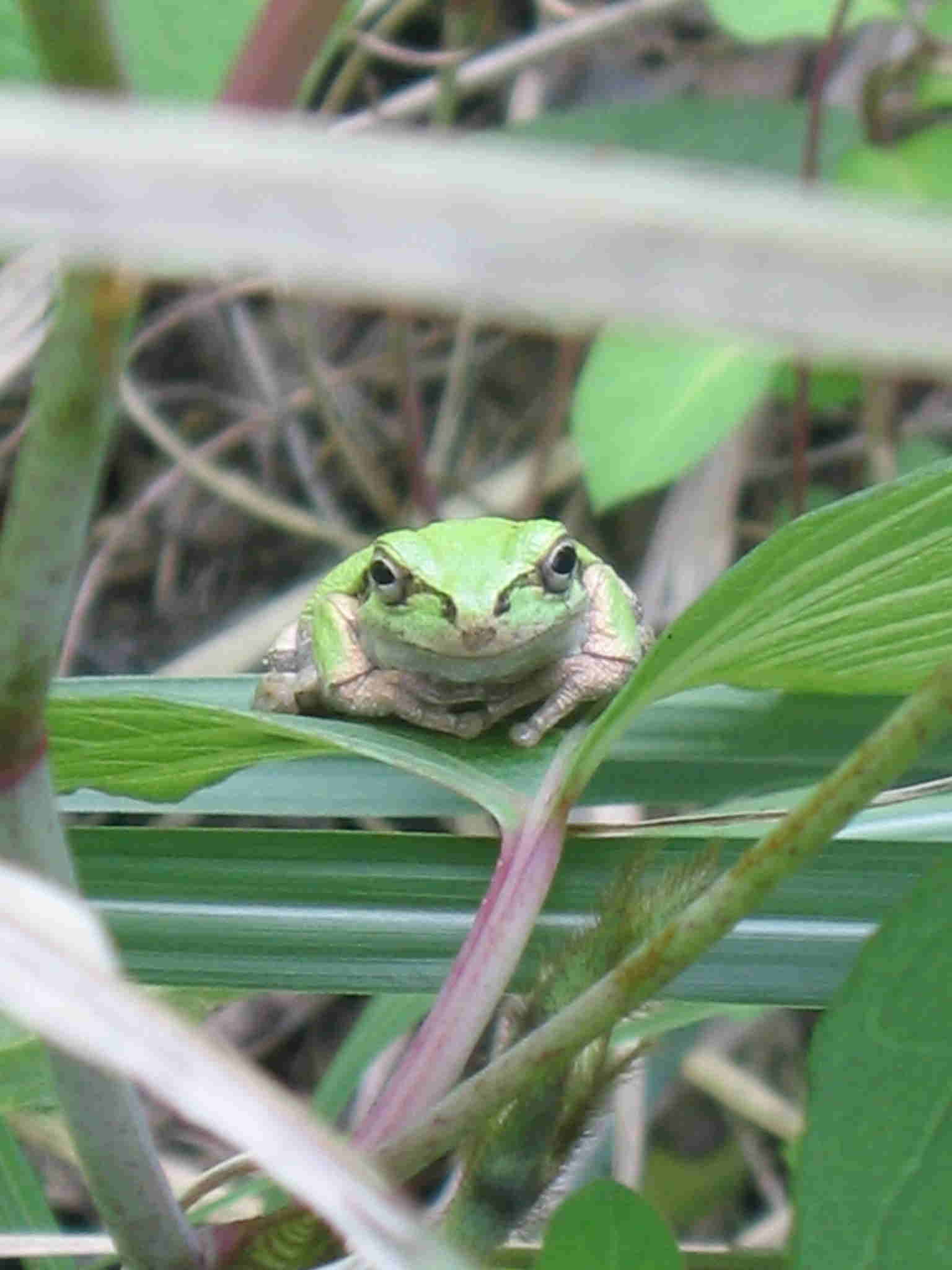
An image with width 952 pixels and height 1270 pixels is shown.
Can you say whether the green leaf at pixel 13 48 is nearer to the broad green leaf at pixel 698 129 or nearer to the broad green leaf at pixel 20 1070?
the broad green leaf at pixel 20 1070

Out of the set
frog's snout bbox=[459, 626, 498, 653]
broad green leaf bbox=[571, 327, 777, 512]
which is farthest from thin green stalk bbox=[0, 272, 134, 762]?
broad green leaf bbox=[571, 327, 777, 512]

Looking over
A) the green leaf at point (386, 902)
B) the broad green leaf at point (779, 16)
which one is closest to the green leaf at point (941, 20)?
the broad green leaf at point (779, 16)

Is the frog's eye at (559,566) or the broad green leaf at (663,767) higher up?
the frog's eye at (559,566)

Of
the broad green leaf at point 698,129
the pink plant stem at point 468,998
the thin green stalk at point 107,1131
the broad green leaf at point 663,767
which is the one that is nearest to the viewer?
the thin green stalk at point 107,1131

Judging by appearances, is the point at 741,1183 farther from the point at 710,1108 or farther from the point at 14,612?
the point at 14,612

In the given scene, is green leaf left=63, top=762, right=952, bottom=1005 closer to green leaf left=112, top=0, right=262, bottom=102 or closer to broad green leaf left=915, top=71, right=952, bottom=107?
green leaf left=112, top=0, right=262, bottom=102

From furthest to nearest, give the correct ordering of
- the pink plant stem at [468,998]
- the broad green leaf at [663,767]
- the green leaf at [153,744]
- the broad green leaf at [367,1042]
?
the broad green leaf at [367,1042]
the broad green leaf at [663,767]
the green leaf at [153,744]
the pink plant stem at [468,998]
